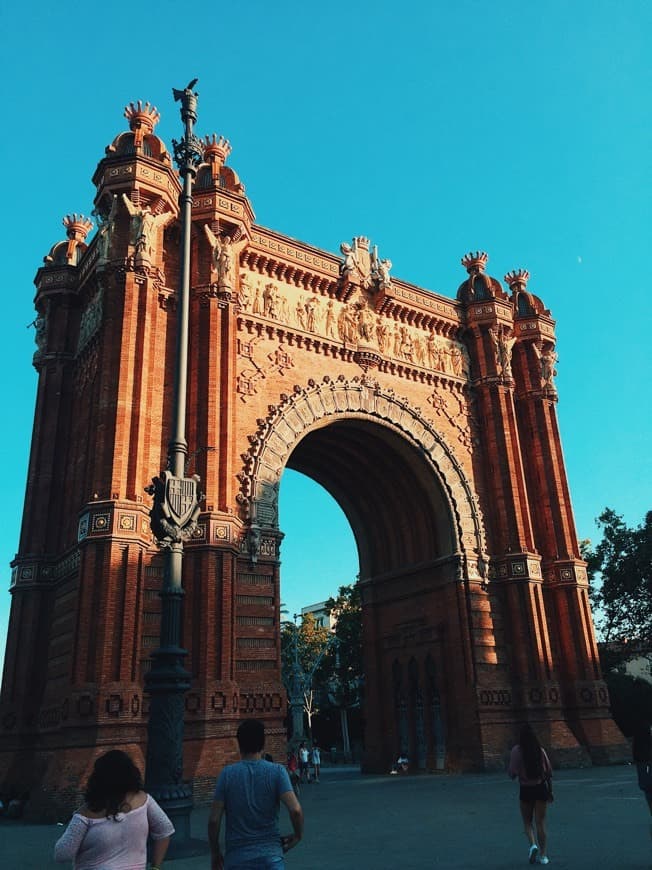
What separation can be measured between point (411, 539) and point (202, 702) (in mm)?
11418

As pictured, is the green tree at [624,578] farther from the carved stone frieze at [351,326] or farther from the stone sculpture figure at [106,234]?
the stone sculpture figure at [106,234]

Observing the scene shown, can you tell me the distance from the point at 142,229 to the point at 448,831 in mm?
15913

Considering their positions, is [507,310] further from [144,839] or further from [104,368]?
[144,839]

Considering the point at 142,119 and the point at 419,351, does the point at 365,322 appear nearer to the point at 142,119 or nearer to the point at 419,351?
the point at 419,351

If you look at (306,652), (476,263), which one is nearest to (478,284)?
(476,263)

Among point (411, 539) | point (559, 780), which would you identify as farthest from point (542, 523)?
point (559, 780)

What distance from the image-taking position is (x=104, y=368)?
18.7 meters

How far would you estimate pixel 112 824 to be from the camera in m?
3.57

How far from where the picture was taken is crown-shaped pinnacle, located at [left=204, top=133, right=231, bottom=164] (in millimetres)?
22406

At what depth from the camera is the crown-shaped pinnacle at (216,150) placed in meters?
22.4

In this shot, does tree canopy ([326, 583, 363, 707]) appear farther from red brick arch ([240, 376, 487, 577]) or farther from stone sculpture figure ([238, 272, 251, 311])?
stone sculpture figure ([238, 272, 251, 311])

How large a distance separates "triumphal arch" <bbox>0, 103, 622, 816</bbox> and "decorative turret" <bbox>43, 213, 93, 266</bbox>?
72 mm

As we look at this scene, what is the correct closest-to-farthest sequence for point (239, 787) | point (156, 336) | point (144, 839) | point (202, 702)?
point (144, 839) < point (239, 787) < point (202, 702) < point (156, 336)

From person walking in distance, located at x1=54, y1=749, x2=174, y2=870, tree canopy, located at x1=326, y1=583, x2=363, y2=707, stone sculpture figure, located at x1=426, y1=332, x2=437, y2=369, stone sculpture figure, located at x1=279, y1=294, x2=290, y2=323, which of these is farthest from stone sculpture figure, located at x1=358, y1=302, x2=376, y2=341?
tree canopy, located at x1=326, y1=583, x2=363, y2=707
